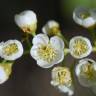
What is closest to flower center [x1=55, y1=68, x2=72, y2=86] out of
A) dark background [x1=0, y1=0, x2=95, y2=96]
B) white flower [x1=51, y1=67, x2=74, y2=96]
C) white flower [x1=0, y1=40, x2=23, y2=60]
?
white flower [x1=51, y1=67, x2=74, y2=96]

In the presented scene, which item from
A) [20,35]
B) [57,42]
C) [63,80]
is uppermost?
[57,42]

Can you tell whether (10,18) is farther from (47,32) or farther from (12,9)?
(47,32)

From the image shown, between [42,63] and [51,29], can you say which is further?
[51,29]

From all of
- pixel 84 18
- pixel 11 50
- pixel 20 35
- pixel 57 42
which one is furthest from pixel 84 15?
pixel 20 35

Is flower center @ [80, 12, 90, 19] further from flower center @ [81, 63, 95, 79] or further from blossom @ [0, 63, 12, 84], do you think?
blossom @ [0, 63, 12, 84]

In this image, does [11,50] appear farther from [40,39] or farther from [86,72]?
[86,72]

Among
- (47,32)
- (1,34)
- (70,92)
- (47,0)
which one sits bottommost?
(1,34)

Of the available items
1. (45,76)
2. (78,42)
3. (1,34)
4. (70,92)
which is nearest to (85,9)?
(78,42)

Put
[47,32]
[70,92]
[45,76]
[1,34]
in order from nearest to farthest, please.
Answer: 1. [70,92]
2. [47,32]
3. [45,76]
4. [1,34]
